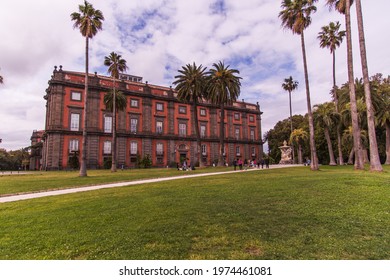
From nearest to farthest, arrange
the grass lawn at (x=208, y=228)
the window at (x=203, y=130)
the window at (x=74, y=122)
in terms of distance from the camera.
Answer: the grass lawn at (x=208, y=228), the window at (x=74, y=122), the window at (x=203, y=130)

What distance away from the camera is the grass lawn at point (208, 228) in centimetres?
407

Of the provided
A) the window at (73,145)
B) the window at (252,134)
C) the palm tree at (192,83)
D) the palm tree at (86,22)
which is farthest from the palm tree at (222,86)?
the window at (252,134)

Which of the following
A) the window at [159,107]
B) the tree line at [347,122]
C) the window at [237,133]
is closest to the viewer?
the tree line at [347,122]

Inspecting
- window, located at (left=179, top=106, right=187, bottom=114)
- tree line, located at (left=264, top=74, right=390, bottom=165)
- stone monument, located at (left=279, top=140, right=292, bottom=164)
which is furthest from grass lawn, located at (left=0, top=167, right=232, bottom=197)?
window, located at (left=179, top=106, right=187, bottom=114)

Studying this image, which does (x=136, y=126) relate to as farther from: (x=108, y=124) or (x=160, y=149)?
(x=160, y=149)

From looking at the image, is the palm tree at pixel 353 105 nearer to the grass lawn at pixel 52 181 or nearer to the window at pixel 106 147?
the grass lawn at pixel 52 181

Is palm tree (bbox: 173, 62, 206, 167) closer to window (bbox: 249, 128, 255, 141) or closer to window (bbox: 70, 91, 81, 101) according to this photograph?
window (bbox: 70, 91, 81, 101)

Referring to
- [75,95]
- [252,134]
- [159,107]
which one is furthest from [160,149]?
[252,134]

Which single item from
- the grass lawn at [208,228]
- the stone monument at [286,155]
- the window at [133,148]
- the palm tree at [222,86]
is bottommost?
the grass lawn at [208,228]

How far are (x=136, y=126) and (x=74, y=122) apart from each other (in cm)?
1149

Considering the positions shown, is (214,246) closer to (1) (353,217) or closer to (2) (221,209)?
(2) (221,209)

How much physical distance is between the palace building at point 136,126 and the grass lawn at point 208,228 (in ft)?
98.5

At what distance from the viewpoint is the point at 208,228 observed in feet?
16.9

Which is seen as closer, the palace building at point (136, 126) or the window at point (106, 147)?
the palace building at point (136, 126)
